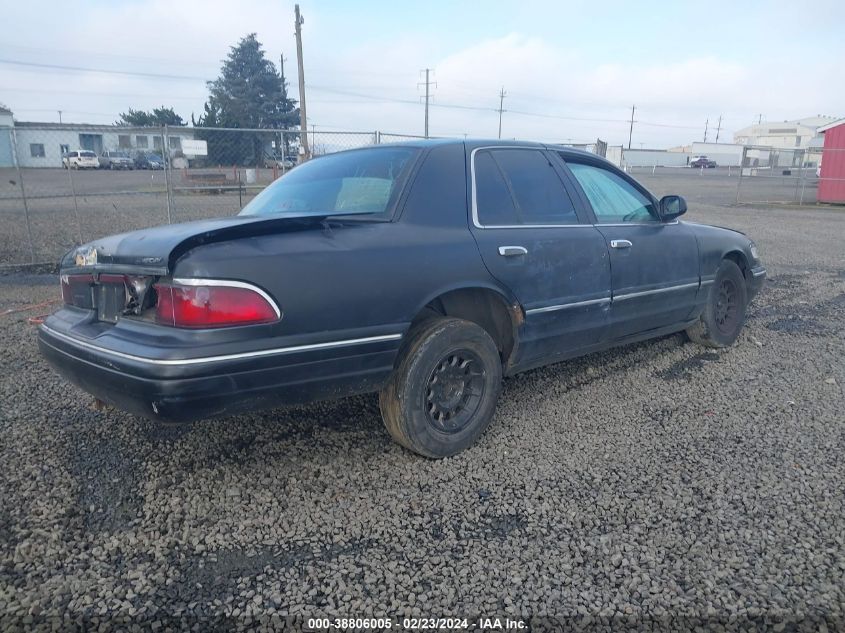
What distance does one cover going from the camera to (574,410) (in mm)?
4055

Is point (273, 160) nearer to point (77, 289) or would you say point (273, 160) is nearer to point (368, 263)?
point (77, 289)

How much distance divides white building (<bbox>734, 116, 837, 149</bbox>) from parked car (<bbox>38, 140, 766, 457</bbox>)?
8072cm

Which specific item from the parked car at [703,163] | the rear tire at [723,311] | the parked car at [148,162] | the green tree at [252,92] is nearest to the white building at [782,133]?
the parked car at [703,163]

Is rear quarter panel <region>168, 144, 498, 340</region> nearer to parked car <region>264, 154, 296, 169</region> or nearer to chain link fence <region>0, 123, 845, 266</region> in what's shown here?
chain link fence <region>0, 123, 845, 266</region>

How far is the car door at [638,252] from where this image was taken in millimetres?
4215

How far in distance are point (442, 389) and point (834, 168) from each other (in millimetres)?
24926

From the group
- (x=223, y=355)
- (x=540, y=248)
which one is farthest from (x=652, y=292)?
(x=223, y=355)

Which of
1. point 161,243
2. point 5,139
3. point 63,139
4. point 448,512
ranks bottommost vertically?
point 448,512

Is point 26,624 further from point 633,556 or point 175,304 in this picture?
point 633,556

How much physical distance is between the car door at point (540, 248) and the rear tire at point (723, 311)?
1.48 m

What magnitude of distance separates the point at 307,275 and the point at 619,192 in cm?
266

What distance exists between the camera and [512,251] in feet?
11.6

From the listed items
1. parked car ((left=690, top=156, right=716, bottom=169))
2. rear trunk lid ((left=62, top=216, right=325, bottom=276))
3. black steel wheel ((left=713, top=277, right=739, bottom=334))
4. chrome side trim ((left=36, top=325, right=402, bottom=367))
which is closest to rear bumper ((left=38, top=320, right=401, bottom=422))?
chrome side trim ((left=36, top=325, right=402, bottom=367))

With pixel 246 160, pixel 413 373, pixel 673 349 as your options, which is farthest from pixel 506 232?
pixel 246 160
